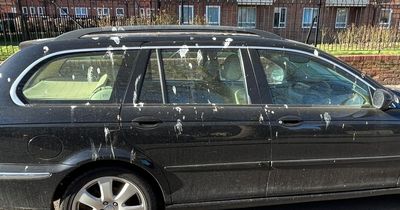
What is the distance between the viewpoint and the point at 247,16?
85.2ft

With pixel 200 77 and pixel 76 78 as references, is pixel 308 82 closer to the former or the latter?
pixel 200 77

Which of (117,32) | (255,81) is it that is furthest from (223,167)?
(117,32)

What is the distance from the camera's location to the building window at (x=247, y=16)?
2562 cm

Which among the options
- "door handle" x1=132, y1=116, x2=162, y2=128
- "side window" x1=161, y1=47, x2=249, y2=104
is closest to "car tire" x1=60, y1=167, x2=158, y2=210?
"door handle" x1=132, y1=116, x2=162, y2=128

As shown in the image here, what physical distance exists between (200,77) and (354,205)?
1995 millimetres

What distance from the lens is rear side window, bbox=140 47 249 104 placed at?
2799mm

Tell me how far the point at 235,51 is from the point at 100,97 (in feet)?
3.64

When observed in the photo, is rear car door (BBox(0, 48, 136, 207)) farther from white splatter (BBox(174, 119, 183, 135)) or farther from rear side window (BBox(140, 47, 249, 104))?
white splatter (BBox(174, 119, 183, 135))

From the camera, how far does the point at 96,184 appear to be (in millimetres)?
2717

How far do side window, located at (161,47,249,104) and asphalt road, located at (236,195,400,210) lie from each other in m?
1.23

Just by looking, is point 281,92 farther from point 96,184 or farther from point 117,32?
point 96,184

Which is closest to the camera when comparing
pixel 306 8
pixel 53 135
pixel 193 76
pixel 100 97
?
pixel 53 135

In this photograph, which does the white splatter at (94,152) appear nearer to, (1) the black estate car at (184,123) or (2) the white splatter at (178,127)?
(1) the black estate car at (184,123)

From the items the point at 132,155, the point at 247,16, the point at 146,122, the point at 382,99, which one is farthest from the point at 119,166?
the point at 247,16
